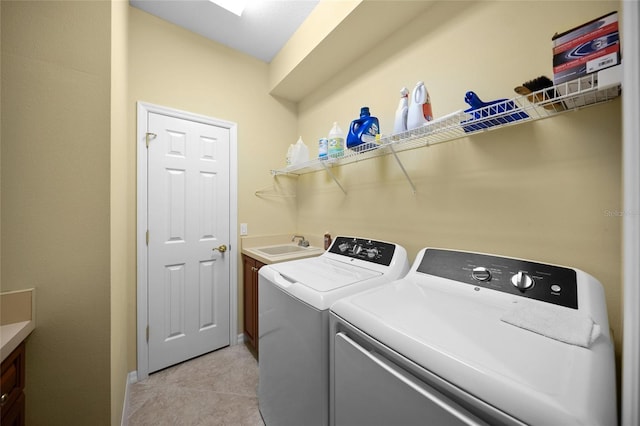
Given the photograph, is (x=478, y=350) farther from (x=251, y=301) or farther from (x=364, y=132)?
(x=251, y=301)

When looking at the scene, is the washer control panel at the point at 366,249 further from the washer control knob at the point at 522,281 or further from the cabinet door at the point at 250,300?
the cabinet door at the point at 250,300

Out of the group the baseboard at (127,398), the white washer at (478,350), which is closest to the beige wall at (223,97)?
the baseboard at (127,398)

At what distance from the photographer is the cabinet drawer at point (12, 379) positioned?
740 mm

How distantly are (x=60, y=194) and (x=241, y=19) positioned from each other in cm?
196

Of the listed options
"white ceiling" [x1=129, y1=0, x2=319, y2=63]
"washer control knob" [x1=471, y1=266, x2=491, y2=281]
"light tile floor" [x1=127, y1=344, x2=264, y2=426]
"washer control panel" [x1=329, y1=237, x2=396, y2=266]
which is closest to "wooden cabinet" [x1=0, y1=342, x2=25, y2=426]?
"light tile floor" [x1=127, y1=344, x2=264, y2=426]

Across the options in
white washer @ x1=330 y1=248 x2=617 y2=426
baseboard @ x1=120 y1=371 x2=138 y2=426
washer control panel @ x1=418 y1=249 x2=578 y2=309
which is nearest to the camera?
white washer @ x1=330 y1=248 x2=617 y2=426

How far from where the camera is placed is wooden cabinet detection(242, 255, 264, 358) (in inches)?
83.1

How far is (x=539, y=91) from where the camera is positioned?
2.81 ft

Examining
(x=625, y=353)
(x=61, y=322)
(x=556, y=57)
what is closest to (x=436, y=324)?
(x=625, y=353)

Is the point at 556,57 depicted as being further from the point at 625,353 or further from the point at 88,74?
the point at 88,74

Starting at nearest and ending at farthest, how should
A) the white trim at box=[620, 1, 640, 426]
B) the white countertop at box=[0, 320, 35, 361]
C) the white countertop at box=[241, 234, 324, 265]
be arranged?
the white trim at box=[620, 1, 640, 426]
the white countertop at box=[0, 320, 35, 361]
the white countertop at box=[241, 234, 324, 265]

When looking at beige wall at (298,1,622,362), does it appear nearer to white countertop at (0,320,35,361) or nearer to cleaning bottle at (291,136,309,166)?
cleaning bottle at (291,136,309,166)

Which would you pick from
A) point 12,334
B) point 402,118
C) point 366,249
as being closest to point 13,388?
point 12,334

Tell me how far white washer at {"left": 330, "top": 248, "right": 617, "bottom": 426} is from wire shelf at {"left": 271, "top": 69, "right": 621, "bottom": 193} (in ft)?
2.12
